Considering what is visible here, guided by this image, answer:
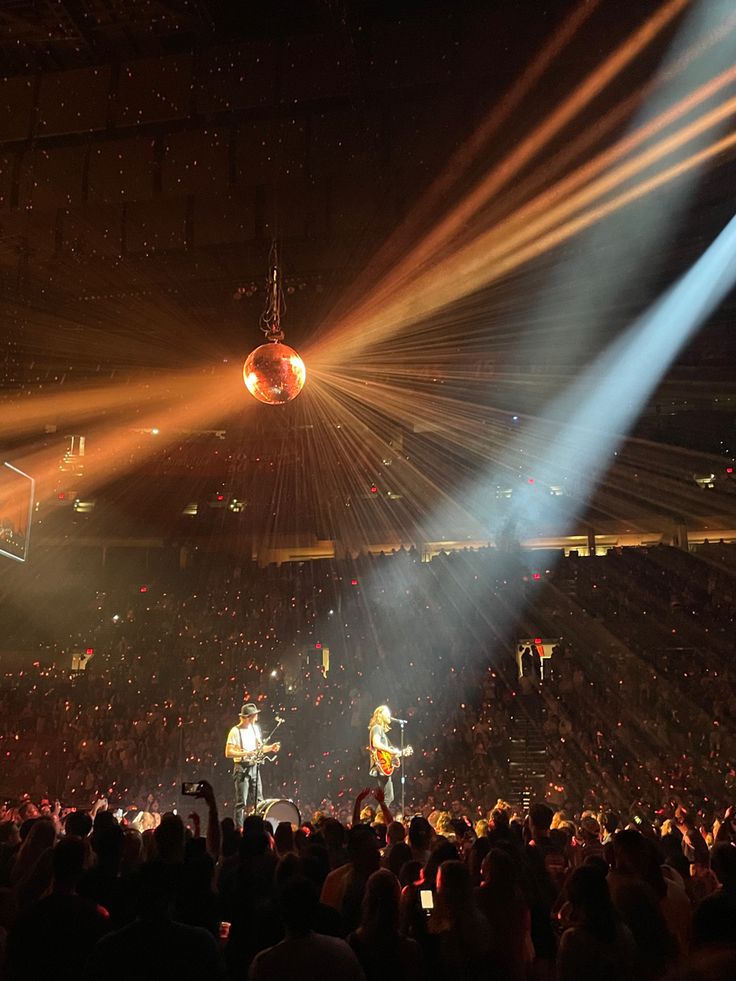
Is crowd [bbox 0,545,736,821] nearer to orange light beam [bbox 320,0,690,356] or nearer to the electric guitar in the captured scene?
the electric guitar

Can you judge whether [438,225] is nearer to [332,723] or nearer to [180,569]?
[332,723]

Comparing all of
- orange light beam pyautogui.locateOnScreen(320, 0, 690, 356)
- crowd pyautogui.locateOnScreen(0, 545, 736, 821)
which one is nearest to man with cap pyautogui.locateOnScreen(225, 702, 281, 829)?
crowd pyautogui.locateOnScreen(0, 545, 736, 821)

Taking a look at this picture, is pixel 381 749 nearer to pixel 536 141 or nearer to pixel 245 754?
pixel 245 754

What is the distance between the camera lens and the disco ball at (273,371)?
5.94 meters

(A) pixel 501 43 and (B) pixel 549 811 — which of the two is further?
(A) pixel 501 43

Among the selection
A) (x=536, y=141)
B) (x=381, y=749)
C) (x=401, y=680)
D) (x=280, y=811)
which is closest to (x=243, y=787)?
(x=280, y=811)

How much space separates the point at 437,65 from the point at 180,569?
18.2 m

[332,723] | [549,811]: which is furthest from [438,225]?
[332,723]

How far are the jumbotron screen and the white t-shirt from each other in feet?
12.9

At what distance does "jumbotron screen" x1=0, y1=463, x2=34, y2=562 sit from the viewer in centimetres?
1050

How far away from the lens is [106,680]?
1633 cm

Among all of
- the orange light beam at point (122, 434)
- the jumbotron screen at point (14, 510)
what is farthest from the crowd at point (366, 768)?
the jumbotron screen at point (14, 510)

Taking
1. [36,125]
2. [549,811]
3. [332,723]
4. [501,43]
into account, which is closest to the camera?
[549,811]

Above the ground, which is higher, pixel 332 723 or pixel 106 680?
pixel 106 680
